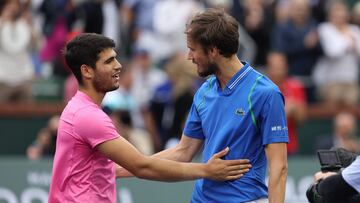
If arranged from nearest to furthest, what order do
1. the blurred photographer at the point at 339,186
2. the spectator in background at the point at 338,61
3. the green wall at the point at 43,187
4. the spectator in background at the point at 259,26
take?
the blurred photographer at the point at 339,186, the green wall at the point at 43,187, the spectator in background at the point at 338,61, the spectator in background at the point at 259,26

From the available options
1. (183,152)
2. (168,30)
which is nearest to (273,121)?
(183,152)

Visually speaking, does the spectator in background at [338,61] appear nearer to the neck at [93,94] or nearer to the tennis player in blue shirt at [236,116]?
the tennis player in blue shirt at [236,116]

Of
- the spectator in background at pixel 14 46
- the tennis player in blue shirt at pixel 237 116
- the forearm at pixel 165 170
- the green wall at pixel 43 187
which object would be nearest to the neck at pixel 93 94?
the forearm at pixel 165 170

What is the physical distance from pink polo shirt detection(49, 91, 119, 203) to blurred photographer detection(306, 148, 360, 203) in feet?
4.19

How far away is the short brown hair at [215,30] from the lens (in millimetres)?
6590

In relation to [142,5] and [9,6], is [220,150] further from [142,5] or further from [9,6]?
[142,5]

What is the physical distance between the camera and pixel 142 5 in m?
15.6

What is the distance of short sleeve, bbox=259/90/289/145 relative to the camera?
6.52 meters

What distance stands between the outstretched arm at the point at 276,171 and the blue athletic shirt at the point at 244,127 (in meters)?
0.06

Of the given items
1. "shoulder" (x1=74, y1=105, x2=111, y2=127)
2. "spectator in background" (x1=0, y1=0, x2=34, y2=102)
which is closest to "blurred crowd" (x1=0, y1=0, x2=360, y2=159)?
"spectator in background" (x1=0, y1=0, x2=34, y2=102)

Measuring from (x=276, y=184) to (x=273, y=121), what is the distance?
382 mm

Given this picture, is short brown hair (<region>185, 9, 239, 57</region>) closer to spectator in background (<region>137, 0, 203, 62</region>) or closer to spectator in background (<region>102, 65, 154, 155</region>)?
spectator in background (<region>102, 65, 154, 155</region>)

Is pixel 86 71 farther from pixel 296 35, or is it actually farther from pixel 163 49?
pixel 163 49

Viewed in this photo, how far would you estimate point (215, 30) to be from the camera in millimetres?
6594
